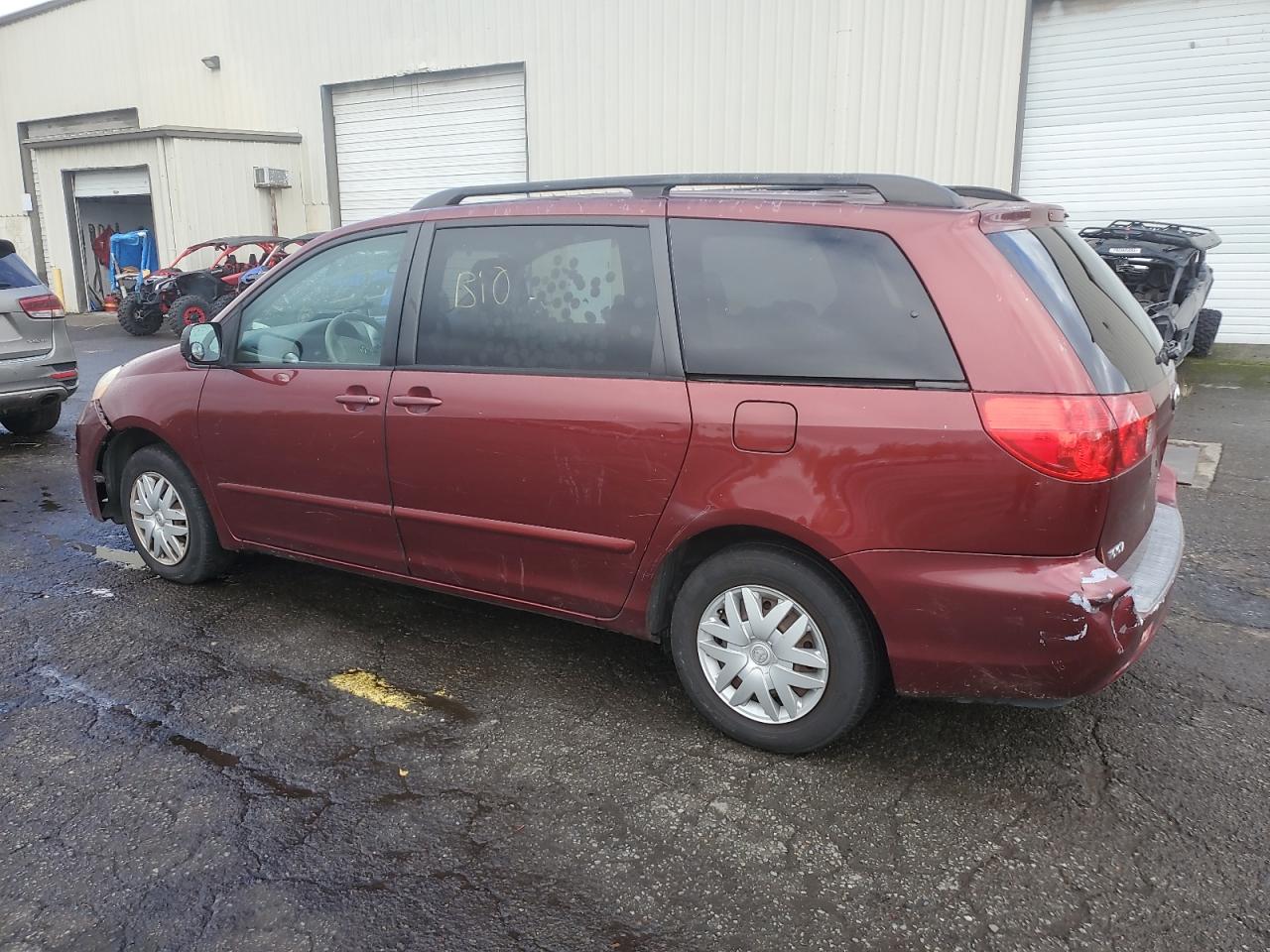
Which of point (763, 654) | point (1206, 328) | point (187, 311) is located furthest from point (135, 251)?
point (763, 654)

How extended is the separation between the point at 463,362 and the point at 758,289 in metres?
1.14

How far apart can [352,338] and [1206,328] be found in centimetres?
1064

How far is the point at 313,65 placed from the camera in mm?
18438

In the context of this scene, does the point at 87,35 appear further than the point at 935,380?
Yes

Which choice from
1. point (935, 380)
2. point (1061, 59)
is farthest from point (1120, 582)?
point (1061, 59)

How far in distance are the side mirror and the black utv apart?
7745 millimetres

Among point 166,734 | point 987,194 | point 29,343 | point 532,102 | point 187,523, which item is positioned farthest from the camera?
point 532,102

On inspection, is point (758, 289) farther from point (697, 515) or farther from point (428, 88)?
point (428, 88)

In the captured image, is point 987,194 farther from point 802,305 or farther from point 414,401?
point 414,401

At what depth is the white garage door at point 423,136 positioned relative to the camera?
16531mm

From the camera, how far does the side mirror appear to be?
168 inches

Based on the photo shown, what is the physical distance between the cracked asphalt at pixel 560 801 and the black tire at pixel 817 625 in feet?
0.35

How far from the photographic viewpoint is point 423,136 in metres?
17.5

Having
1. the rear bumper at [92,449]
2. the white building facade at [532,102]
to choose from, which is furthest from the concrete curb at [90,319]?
the rear bumper at [92,449]
